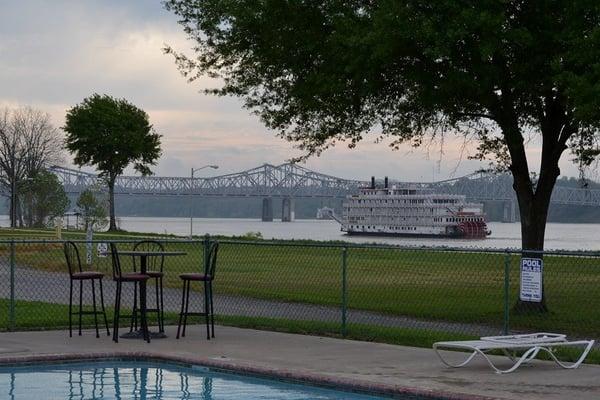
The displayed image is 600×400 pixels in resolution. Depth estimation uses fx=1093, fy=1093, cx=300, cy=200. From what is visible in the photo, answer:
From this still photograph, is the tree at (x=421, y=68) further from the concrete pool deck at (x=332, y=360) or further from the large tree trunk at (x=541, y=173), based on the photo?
the concrete pool deck at (x=332, y=360)

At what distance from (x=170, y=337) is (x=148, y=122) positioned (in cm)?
6556

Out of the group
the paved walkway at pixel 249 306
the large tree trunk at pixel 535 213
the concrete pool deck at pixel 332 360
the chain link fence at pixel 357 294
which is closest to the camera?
the concrete pool deck at pixel 332 360

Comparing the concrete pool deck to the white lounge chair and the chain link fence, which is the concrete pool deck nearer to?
the white lounge chair

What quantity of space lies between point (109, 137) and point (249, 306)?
5430 cm

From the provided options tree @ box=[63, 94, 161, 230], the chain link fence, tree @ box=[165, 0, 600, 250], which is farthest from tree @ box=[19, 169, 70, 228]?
tree @ box=[165, 0, 600, 250]

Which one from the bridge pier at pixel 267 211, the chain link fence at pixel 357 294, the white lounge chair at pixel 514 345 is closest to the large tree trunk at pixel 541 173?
the chain link fence at pixel 357 294

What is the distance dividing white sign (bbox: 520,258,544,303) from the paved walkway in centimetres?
282

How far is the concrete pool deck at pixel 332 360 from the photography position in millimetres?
11180

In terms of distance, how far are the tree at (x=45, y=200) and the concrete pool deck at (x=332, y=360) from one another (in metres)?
73.0

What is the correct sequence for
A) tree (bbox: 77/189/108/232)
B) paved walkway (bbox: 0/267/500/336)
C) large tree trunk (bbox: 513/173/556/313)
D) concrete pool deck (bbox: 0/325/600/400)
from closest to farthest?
1. concrete pool deck (bbox: 0/325/600/400)
2. paved walkway (bbox: 0/267/500/336)
3. large tree trunk (bbox: 513/173/556/313)
4. tree (bbox: 77/189/108/232)

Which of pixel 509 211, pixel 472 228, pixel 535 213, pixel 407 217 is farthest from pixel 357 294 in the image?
pixel 509 211

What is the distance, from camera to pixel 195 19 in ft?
74.8

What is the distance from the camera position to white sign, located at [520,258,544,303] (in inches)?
591

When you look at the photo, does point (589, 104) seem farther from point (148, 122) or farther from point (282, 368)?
point (148, 122)
